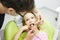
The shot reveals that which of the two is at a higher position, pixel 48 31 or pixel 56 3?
pixel 56 3

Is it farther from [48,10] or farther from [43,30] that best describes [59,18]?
[43,30]

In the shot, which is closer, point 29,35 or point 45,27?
point 29,35

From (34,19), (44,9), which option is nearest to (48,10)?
(44,9)

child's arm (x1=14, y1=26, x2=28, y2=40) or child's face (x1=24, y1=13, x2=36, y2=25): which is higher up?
child's face (x1=24, y1=13, x2=36, y2=25)

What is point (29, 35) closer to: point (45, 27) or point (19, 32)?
point (19, 32)

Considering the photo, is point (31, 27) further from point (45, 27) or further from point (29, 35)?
point (45, 27)

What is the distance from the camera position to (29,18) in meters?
0.79

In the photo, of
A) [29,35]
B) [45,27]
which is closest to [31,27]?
[29,35]

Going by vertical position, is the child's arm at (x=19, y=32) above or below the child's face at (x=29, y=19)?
below

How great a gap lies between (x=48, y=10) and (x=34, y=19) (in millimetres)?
449

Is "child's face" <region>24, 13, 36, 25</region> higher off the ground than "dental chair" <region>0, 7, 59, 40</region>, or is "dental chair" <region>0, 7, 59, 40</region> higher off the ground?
"child's face" <region>24, 13, 36, 25</region>

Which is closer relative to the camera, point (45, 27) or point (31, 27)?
point (31, 27)

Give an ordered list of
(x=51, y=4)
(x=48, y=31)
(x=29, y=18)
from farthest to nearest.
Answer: (x=51, y=4) → (x=48, y=31) → (x=29, y=18)

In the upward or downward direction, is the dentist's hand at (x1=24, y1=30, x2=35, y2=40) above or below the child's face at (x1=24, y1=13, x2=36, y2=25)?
below
